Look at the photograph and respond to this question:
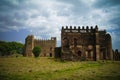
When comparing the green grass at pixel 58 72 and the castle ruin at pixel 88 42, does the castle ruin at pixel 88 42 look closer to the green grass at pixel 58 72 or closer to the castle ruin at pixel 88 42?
the castle ruin at pixel 88 42

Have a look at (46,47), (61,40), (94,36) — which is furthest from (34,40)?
(94,36)

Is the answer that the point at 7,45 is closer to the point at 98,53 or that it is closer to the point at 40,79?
the point at 98,53

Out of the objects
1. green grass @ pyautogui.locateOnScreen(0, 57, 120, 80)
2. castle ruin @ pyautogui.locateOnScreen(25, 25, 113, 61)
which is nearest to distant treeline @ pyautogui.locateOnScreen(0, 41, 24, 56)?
castle ruin @ pyautogui.locateOnScreen(25, 25, 113, 61)

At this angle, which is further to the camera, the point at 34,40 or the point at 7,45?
the point at 7,45

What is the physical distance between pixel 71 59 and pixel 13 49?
6348 centimetres

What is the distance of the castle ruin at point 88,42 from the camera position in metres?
35.7

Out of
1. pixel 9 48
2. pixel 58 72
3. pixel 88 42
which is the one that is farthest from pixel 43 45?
pixel 58 72

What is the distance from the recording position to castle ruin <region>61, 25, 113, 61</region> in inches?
1406

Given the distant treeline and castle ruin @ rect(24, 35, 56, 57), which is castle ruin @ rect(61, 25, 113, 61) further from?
the distant treeline

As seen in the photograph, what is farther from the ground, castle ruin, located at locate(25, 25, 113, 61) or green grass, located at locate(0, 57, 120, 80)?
castle ruin, located at locate(25, 25, 113, 61)

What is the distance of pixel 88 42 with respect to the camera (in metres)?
36.4

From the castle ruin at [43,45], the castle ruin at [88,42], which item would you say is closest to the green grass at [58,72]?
the castle ruin at [88,42]

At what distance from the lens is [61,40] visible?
36.4 m

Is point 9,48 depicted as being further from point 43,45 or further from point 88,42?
point 88,42
